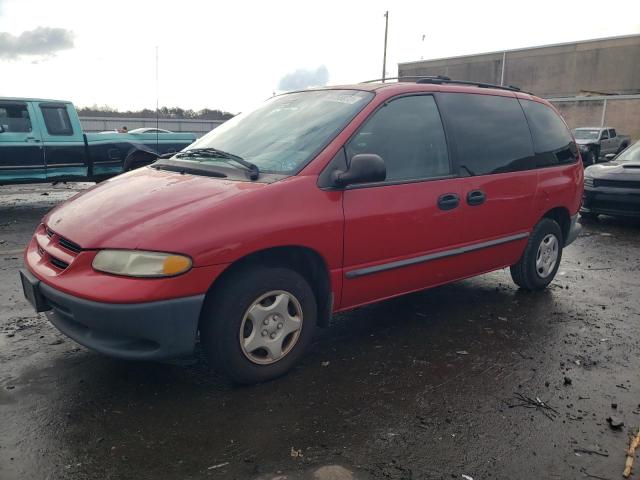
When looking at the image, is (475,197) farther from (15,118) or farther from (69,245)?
(15,118)

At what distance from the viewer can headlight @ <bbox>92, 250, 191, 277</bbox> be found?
2.63 meters

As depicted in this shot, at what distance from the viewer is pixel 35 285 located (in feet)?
9.68

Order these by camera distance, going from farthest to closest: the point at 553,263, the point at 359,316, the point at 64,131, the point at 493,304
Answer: the point at 64,131 < the point at 553,263 < the point at 493,304 < the point at 359,316

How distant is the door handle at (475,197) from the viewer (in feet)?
13.2

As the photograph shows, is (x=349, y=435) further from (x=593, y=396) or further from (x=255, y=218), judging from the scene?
(x=593, y=396)

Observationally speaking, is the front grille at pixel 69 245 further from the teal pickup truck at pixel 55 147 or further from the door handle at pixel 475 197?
the teal pickup truck at pixel 55 147

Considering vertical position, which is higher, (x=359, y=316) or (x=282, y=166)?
(x=282, y=166)

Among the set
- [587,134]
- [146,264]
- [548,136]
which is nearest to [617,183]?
[548,136]

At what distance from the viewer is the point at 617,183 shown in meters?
8.60

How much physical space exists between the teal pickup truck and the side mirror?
21.4ft

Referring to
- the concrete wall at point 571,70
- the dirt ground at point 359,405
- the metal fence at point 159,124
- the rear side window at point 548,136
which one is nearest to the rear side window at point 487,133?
the rear side window at point 548,136

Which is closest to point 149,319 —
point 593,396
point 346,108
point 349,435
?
point 349,435

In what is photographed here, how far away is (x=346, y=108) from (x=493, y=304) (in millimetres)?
2315

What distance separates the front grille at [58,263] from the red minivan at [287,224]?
0.02 metres
